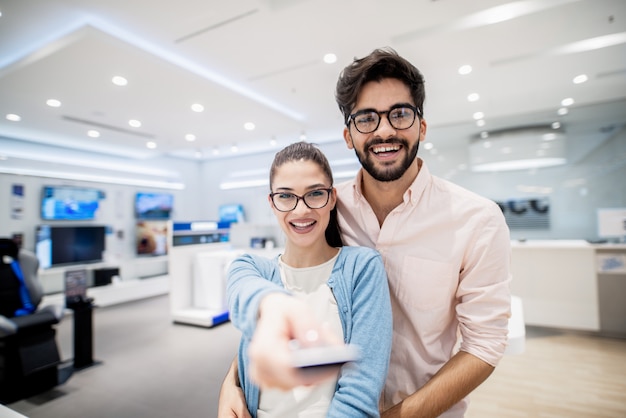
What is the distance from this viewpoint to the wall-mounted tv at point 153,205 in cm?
848

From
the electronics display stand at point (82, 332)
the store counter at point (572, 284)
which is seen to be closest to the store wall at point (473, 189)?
the store counter at point (572, 284)

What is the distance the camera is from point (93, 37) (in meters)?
3.08

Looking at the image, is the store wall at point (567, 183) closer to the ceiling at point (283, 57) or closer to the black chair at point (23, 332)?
the ceiling at point (283, 57)

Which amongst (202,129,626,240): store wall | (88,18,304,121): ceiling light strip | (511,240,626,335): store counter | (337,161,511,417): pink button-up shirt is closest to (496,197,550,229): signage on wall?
Result: (202,129,626,240): store wall

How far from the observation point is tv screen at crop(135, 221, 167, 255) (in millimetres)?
8398

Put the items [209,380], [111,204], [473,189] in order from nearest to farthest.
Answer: [209,380] → [473,189] → [111,204]

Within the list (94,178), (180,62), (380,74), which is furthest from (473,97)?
(94,178)

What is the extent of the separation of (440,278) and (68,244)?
822cm

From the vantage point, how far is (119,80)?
12.9ft

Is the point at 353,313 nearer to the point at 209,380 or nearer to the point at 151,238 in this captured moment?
the point at 209,380

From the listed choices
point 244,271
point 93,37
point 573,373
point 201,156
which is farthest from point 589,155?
point 201,156

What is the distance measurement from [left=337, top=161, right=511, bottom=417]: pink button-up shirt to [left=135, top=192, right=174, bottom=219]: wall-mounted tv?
8.87m

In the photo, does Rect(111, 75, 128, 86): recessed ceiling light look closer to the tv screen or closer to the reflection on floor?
the reflection on floor

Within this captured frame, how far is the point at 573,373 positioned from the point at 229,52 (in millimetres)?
5229
